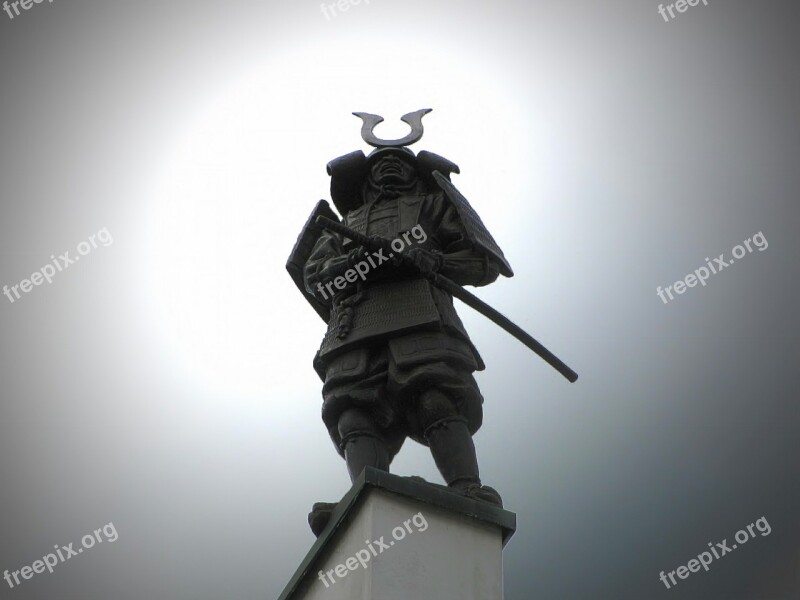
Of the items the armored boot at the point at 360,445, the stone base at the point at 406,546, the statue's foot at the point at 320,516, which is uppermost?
the armored boot at the point at 360,445

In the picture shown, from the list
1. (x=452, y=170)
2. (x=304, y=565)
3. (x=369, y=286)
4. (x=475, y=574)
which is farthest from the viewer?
(x=452, y=170)

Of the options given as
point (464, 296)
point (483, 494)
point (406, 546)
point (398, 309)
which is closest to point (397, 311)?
point (398, 309)

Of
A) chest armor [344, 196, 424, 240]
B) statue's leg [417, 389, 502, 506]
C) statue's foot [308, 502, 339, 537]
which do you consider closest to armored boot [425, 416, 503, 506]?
statue's leg [417, 389, 502, 506]

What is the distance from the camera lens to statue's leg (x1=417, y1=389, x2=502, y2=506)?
5.61 metres

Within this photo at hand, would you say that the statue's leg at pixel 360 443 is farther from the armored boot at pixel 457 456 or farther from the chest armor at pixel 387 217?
the chest armor at pixel 387 217

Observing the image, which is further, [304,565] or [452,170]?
[452,170]

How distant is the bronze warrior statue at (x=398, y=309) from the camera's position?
19.3 feet

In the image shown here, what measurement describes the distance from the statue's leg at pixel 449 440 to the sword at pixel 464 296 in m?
0.76

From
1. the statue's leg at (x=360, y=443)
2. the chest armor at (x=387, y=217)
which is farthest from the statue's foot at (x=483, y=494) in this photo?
the chest armor at (x=387, y=217)

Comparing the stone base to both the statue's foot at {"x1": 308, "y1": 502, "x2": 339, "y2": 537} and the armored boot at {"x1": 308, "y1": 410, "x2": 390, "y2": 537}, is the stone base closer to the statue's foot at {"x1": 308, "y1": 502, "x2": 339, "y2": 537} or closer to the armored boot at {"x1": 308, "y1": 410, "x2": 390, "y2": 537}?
the statue's foot at {"x1": 308, "y1": 502, "x2": 339, "y2": 537}

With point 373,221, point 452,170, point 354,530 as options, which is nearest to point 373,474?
point 354,530

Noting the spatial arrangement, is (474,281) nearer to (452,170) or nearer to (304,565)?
(452,170)

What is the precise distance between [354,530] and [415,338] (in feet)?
4.31

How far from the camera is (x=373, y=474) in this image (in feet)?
16.7
